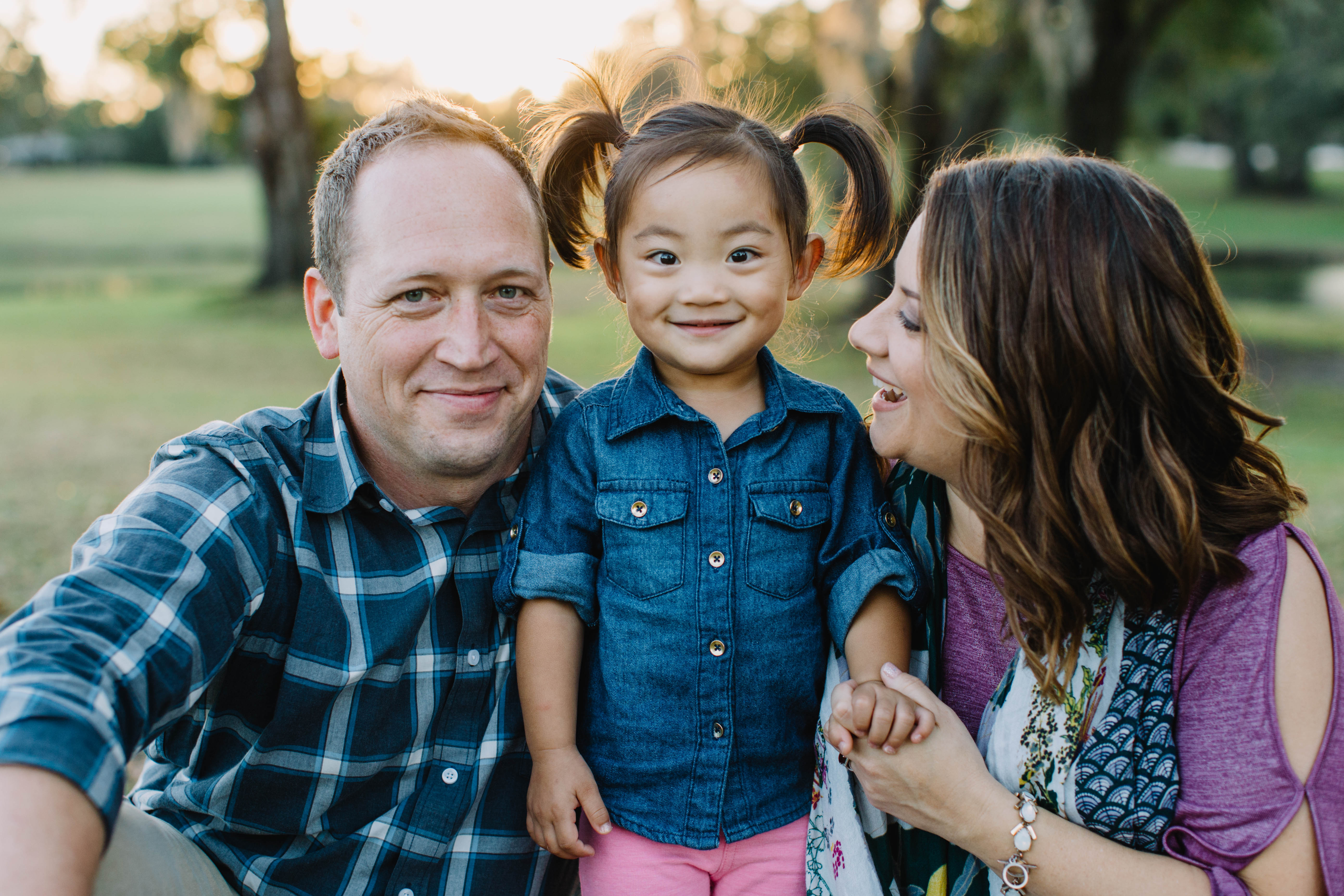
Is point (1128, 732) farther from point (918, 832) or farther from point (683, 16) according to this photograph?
point (683, 16)

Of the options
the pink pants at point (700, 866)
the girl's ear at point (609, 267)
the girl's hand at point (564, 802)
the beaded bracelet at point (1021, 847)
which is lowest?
the pink pants at point (700, 866)

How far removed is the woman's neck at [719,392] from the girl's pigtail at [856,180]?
1.55 feet

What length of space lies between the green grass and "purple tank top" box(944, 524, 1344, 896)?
1371 mm

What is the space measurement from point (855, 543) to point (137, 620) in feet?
4.47

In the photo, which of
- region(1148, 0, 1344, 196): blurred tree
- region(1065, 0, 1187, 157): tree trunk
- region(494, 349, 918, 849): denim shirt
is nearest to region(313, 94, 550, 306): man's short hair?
region(494, 349, 918, 849): denim shirt

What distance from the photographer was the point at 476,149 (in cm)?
225

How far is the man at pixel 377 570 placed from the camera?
204cm

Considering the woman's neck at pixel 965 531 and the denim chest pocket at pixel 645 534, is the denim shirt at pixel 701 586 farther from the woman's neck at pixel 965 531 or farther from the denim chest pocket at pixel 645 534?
the woman's neck at pixel 965 531

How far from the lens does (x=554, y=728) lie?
6.84 feet

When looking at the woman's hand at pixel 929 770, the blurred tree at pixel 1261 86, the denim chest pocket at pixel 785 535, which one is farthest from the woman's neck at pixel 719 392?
the blurred tree at pixel 1261 86

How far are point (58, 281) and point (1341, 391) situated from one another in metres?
21.9

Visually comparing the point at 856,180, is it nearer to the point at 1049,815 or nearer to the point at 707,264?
the point at 707,264

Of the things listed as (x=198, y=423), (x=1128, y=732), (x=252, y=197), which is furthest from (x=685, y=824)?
(x=252, y=197)

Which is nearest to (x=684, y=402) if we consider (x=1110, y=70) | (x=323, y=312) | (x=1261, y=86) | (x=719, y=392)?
(x=719, y=392)
